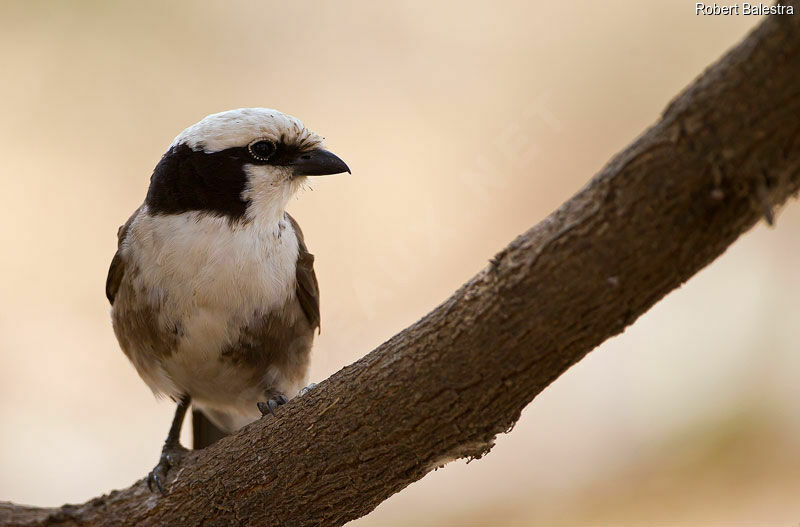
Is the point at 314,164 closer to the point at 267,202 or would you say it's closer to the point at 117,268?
the point at 267,202

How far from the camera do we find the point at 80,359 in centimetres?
669

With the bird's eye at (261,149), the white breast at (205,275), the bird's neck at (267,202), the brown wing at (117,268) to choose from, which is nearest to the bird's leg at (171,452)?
the white breast at (205,275)

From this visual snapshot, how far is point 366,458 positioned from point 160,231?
4.85 ft

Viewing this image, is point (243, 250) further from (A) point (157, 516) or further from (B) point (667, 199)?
(B) point (667, 199)

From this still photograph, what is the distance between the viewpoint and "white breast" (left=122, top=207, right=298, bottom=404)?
3.87 meters

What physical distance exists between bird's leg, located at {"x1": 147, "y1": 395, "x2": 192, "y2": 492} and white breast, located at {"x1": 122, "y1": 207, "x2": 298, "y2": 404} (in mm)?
356

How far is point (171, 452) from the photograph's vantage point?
3.97 m

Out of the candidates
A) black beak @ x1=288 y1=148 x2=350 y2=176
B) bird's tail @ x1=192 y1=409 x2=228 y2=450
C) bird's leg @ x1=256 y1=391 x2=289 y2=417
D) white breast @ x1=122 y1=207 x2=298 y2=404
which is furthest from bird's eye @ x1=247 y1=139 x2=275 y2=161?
bird's tail @ x1=192 y1=409 x2=228 y2=450

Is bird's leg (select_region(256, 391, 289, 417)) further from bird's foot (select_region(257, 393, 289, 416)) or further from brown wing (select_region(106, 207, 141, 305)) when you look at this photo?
brown wing (select_region(106, 207, 141, 305))

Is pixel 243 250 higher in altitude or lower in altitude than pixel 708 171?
higher

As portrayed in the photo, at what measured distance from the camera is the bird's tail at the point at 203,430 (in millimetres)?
4828

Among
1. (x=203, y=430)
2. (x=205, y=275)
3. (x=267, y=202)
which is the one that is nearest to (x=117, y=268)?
(x=205, y=275)

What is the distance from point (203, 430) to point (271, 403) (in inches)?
37.7

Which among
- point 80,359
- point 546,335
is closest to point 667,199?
point 546,335
